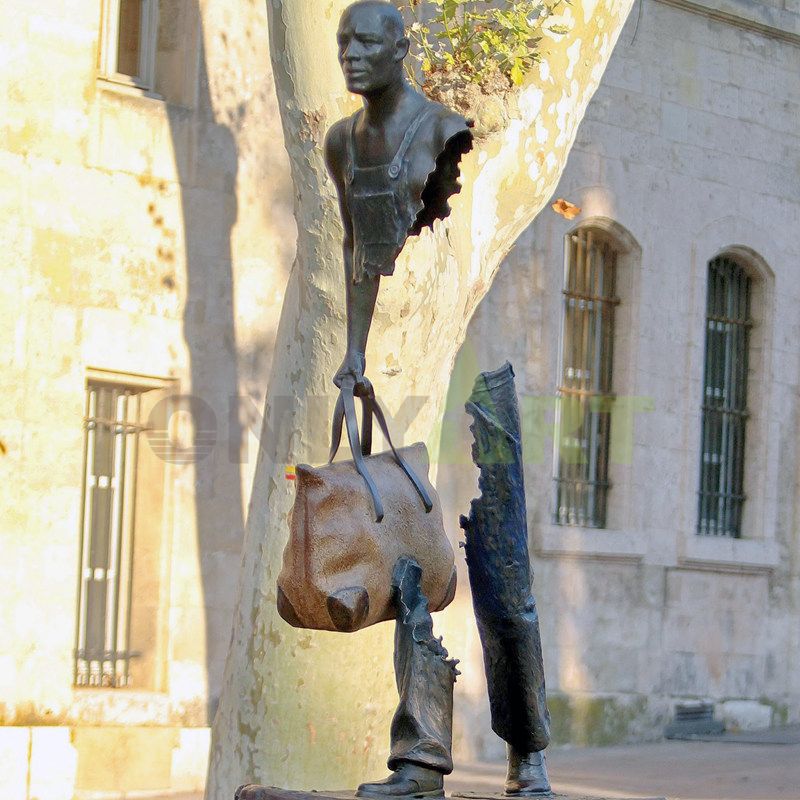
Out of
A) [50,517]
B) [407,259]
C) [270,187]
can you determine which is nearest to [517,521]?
[407,259]

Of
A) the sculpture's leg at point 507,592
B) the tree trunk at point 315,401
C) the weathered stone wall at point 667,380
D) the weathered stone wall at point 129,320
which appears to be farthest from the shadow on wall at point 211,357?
the sculpture's leg at point 507,592

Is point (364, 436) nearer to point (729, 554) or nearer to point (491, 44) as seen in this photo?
point (491, 44)

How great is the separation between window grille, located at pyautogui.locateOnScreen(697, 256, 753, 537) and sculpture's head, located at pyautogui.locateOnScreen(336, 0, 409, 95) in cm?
1116

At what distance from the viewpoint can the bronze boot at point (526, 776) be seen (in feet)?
17.3

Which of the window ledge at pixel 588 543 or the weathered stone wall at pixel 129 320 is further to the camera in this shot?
the window ledge at pixel 588 543

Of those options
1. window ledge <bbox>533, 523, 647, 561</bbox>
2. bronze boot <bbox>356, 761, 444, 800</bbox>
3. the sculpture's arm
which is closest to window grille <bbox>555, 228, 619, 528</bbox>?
window ledge <bbox>533, 523, 647, 561</bbox>

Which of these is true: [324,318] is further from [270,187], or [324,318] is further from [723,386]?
[723,386]

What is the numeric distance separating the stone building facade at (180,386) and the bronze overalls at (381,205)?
20.9 ft

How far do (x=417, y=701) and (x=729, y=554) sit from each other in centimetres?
1104

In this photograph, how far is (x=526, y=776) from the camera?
5.30m

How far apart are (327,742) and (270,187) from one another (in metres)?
4.79

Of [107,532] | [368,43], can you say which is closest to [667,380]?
[107,532]

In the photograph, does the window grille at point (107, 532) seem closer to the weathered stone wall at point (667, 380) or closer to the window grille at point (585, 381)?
the weathered stone wall at point (667, 380)

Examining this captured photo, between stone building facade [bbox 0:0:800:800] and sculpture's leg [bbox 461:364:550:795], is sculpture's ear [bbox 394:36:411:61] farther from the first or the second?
stone building facade [bbox 0:0:800:800]
